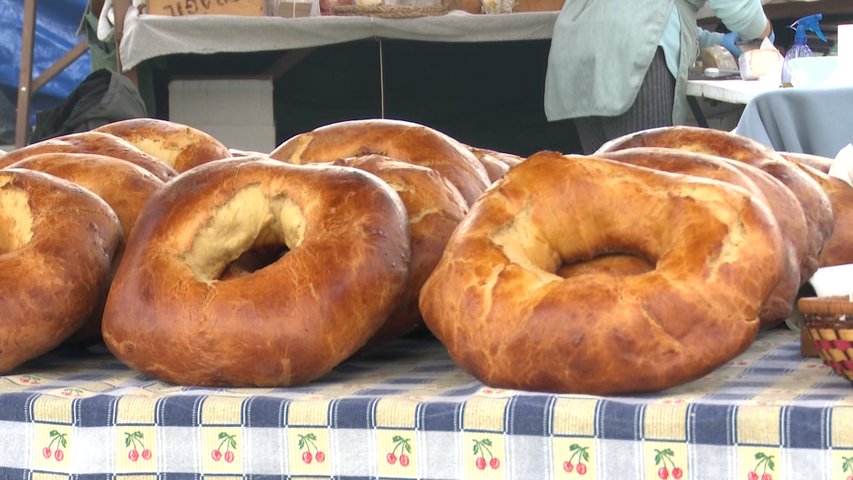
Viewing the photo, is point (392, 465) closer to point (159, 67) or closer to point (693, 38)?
point (693, 38)

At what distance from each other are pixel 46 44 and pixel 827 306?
5942 mm

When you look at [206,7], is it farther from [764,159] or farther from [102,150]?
[764,159]

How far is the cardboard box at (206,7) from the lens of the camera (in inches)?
187

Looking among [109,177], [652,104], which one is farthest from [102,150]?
[652,104]

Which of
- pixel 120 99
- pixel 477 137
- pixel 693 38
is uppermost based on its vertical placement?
pixel 693 38

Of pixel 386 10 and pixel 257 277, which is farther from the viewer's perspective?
pixel 386 10

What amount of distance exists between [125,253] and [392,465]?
18.1 inches

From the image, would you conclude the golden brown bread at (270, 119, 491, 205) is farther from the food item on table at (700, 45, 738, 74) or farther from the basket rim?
the food item on table at (700, 45, 738, 74)

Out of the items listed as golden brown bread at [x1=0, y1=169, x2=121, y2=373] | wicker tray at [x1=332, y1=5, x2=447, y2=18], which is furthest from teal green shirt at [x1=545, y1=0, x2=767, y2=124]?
golden brown bread at [x1=0, y1=169, x2=121, y2=373]

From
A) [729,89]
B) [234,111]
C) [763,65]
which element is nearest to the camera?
[729,89]

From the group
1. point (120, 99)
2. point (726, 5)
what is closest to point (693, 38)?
point (726, 5)

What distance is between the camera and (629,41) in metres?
4.14

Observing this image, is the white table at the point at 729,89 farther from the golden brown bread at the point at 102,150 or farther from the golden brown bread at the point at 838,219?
the golden brown bread at the point at 102,150

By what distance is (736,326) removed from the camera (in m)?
1.03
